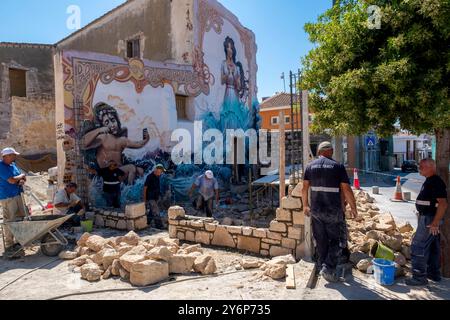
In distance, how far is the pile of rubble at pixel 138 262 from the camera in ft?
16.2

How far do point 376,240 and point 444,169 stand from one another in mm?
1678

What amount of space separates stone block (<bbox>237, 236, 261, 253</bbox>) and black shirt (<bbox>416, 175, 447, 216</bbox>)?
2816mm

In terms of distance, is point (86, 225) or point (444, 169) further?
point (86, 225)

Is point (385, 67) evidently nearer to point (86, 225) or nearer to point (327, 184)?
point (327, 184)

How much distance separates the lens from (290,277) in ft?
16.0

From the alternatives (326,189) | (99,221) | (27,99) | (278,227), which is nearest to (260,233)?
(278,227)

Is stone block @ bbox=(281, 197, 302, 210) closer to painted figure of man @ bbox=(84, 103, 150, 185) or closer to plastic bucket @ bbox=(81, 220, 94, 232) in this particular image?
plastic bucket @ bbox=(81, 220, 94, 232)

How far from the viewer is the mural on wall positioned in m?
10.0

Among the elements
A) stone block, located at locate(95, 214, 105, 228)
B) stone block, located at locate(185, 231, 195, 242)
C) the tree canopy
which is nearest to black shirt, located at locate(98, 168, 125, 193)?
stone block, located at locate(95, 214, 105, 228)

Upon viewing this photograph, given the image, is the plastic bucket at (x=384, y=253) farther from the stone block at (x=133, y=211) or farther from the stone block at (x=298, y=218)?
the stone block at (x=133, y=211)

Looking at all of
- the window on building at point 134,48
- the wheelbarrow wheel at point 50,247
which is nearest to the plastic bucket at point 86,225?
the wheelbarrow wheel at point 50,247

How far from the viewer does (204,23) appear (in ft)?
47.3
